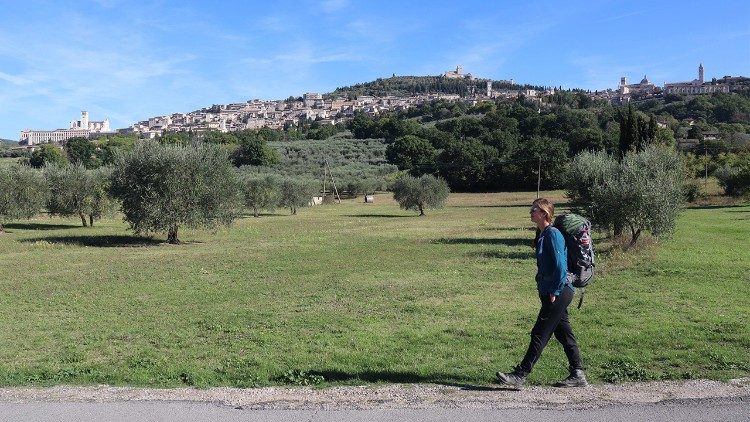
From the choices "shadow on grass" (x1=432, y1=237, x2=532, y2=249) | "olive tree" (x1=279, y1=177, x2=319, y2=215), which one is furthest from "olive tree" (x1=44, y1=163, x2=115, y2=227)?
"shadow on grass" (x1=432, y1=237, x2=532, y2=249)

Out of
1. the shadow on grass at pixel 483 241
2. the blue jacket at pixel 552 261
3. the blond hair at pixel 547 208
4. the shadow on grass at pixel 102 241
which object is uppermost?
the blond hair at pixel 547 208

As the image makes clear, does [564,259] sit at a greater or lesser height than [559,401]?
greater

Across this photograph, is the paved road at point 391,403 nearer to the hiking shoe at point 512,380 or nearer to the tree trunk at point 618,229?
the hiking shoe at point 512,380

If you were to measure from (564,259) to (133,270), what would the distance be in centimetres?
1679

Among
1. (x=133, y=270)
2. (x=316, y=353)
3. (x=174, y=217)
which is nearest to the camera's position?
(x=316, y=353)

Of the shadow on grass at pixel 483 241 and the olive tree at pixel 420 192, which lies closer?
the shadow on grass at pixel 483 241

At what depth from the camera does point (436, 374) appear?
7.01 metres

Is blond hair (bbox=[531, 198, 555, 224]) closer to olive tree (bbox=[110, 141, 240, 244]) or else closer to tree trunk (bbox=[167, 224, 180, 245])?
olive tree (bbox=[110, 141, 240, 244])

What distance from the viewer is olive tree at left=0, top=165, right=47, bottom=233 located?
38094 mm

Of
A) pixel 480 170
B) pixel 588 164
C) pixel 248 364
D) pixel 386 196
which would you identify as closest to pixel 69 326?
pixel 248 364

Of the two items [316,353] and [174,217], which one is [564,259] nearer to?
[316,353]

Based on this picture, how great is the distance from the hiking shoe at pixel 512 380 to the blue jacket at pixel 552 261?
0.90 m

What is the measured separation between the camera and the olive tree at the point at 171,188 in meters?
29.3

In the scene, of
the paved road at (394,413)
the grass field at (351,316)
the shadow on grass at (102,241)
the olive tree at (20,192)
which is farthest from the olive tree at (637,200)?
the olive tree at (20,192)
